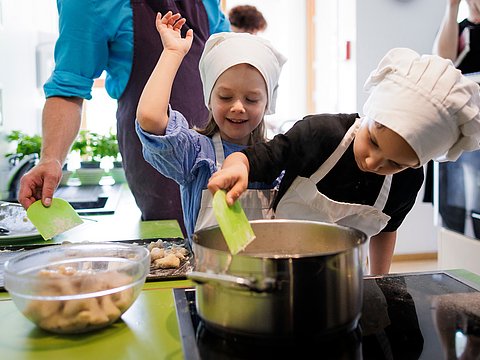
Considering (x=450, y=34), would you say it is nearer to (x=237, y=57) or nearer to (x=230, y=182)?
(x=237, y=57)

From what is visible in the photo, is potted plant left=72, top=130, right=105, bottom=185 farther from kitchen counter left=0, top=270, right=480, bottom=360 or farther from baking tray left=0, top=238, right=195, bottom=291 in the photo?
kitchen counter left=0, top=270, right=480, bottom=360

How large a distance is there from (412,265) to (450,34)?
157 centimetres

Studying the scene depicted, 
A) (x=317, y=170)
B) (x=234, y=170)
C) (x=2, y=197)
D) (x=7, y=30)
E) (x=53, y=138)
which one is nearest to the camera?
(x=234, y=170)

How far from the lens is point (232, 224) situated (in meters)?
0.58

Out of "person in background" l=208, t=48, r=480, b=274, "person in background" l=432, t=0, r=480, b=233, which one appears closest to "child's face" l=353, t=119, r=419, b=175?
"person in background" l=208, t=48, r=480, b=274

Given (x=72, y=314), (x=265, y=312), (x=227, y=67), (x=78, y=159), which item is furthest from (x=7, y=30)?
(x=265, y=312)

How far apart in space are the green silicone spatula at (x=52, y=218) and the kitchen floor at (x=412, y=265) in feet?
8.03

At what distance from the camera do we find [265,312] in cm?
51

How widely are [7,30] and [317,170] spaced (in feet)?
5.74

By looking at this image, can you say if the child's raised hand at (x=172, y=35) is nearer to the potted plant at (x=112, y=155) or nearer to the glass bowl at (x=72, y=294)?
the glass bowl at (x=72, y=294)

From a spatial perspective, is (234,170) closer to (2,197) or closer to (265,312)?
(265,312)

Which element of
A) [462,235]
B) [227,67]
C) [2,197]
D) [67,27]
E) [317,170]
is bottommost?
[462,235]

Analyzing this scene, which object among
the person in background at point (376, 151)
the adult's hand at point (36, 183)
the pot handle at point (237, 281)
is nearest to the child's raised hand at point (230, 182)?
the person in background at point (376, 151)

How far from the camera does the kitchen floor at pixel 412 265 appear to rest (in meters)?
3.03
